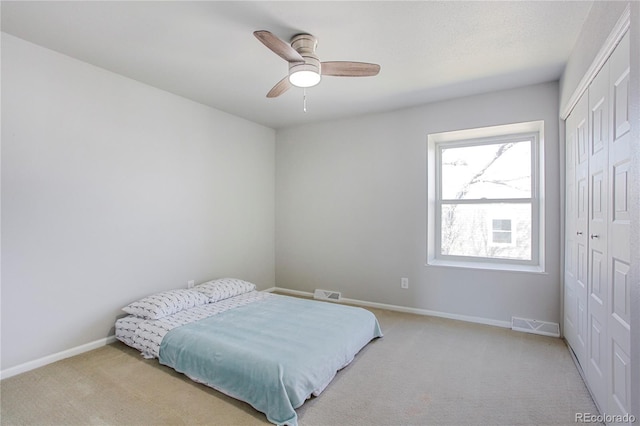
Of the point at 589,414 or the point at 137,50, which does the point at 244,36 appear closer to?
the point at 137,50

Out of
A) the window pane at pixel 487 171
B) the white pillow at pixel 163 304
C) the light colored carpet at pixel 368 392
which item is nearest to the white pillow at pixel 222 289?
the white pillow at pixel 163 304

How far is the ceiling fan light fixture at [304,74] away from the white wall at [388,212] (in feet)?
6.56

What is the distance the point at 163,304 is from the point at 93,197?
3.79 ft

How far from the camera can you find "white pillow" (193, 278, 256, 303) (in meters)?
3.34

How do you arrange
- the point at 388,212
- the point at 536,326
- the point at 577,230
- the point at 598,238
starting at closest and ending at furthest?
the point at 598,238
the point at 577,230
the point at 536,326
the point at 388,212

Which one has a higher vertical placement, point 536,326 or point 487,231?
point 487,231

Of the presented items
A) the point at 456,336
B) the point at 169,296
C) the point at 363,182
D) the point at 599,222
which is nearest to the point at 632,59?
the point at 599,222

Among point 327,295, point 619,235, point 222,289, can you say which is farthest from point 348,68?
point 327,295

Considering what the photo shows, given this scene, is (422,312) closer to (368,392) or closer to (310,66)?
(368,392)

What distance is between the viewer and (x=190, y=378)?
2.29 meters

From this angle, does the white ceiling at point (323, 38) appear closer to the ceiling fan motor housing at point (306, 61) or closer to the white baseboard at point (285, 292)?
the ceiling fan motor housing at point (306, 61)

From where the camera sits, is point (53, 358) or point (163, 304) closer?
point (53, 358)

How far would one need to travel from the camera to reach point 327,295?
14.6 feet

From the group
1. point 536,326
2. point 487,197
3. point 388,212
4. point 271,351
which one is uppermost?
point 487,197
